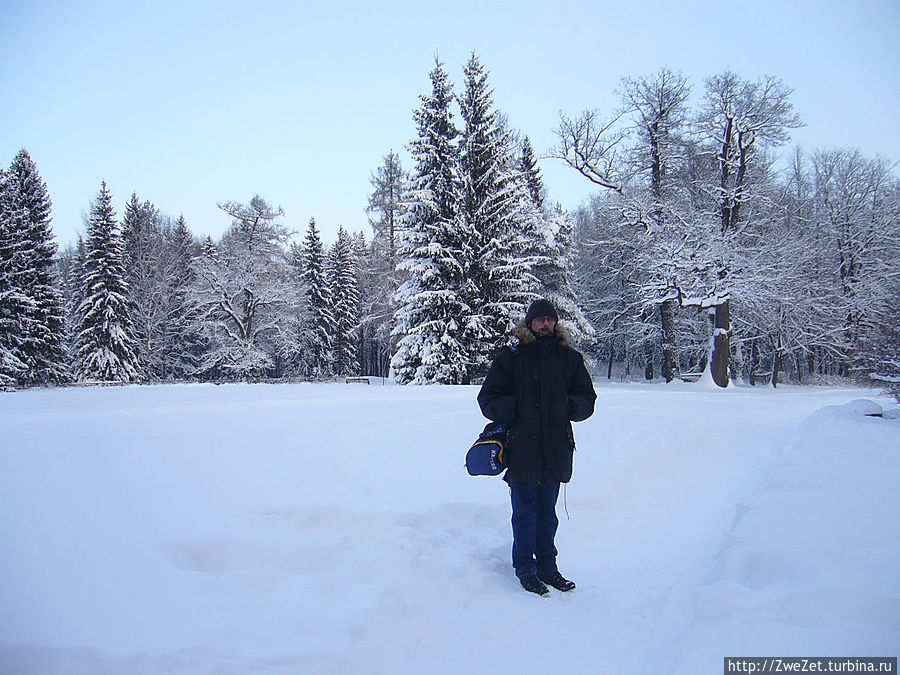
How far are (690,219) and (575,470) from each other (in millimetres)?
17656

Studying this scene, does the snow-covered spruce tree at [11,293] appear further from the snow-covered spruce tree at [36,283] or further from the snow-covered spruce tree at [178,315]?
the snow-covered spruce tree at [178,315]

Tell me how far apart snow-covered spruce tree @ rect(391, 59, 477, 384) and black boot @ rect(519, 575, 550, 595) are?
14910 millimetres

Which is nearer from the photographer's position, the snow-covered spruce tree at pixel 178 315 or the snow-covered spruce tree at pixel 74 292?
the snow-covered spruce tree at pixel 74 292


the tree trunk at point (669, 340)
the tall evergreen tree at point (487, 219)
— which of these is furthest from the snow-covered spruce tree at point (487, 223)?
the tree trunk at point (669, 340)

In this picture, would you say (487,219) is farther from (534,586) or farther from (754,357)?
(754,357)

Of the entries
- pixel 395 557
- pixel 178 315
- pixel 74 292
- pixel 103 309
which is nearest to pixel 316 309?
pixel 178 315

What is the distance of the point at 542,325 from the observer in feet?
12.6

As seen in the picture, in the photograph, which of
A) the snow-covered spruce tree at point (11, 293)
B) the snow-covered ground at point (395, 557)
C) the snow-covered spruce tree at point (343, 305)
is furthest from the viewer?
the snow-covered spruce tree at point (343, 305)

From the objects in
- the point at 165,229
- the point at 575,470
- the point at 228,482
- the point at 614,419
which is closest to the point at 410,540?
the point at 228,482

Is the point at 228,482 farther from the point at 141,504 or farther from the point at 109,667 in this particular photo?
the point at 109,667

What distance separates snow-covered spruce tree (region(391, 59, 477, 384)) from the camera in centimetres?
1900

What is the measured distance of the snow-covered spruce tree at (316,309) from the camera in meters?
39.2

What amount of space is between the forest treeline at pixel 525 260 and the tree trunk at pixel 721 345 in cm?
7

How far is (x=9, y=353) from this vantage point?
2344 cm
